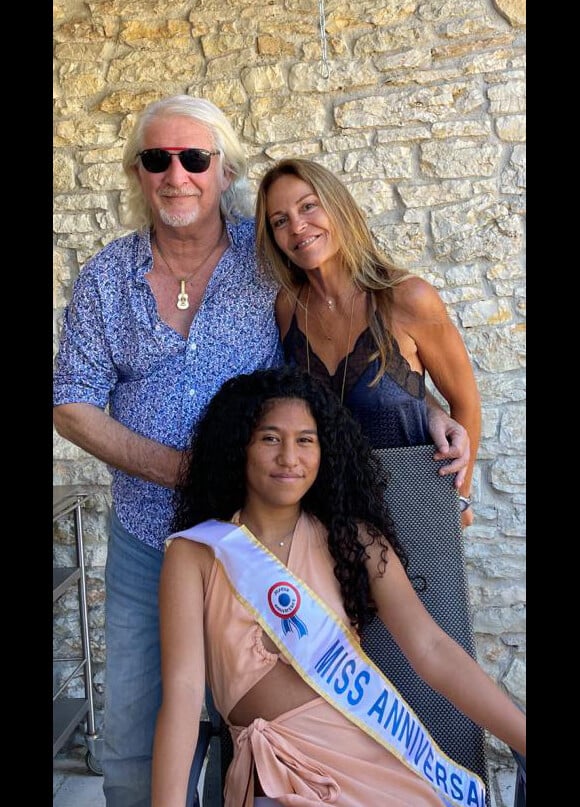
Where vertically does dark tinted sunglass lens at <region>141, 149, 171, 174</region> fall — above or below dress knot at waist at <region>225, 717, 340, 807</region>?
above

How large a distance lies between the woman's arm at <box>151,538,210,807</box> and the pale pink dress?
1.9 inches

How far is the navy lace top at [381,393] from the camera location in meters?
1.83

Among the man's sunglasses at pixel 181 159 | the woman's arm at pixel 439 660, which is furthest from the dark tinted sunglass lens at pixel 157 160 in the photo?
the woman's arm at pixel 439 660

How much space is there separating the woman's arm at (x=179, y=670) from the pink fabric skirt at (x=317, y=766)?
11 cm

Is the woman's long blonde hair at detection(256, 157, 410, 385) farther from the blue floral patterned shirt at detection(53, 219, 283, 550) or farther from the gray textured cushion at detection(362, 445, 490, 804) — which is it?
the gray textured cushion at detection(362, 445, 490, 804)

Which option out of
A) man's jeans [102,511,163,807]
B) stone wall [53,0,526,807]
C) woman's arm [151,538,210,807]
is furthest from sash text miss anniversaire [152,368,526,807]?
stone wall [53,0,526,807]

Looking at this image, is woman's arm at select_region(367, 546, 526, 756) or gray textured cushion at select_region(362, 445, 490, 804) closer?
woman's arm at select_region(367, 546, 526, 756)

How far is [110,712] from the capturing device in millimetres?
1900

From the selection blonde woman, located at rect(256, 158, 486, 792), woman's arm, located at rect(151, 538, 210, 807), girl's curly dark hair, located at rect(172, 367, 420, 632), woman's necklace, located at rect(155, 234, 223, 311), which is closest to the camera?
woman's arm, located at rect(151, 538, 210, 807)

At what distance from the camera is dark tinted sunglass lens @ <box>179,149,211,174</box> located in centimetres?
186

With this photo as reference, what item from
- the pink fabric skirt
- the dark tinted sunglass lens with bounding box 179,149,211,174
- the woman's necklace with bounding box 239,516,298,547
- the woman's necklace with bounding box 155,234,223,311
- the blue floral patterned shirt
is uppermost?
the dark tinted sunglass lens with bounding box 179,149,211,174

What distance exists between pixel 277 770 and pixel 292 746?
5 cm
